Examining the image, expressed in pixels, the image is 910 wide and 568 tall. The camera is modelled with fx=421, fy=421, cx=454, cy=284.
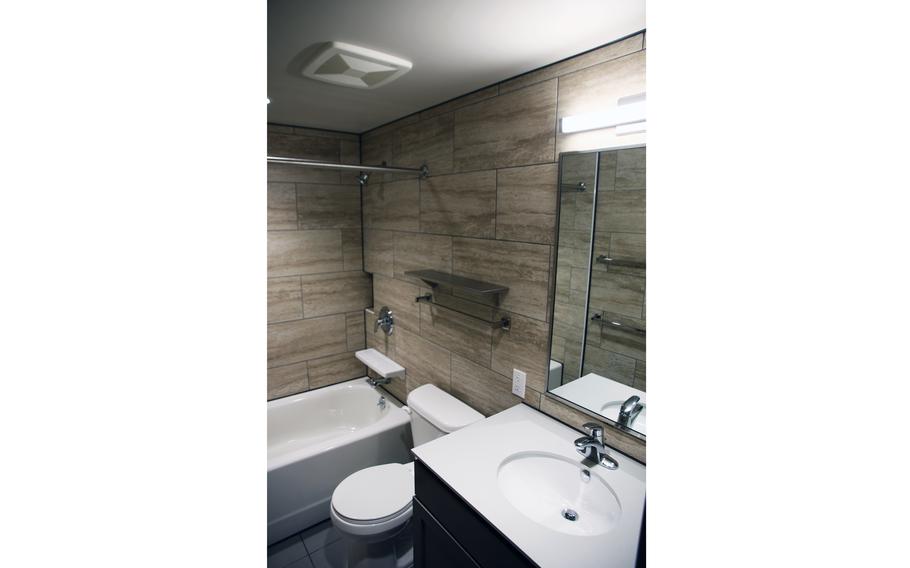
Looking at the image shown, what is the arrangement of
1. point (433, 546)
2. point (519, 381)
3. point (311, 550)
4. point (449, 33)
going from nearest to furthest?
point (449, 33), point (433, 546), point (519, 381), point (311, 550)

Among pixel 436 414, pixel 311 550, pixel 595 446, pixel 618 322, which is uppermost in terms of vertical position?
pixel 618 322

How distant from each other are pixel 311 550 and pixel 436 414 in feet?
3.37

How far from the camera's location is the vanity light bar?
4.30 feet

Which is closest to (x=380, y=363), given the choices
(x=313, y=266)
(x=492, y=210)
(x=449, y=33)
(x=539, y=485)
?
(x=313, y=266)

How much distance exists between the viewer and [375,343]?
123 inches

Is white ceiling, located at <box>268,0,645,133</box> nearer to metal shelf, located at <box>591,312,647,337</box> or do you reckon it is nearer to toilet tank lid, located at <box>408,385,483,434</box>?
metal shelf, located at <box>591,312,647,337</box>

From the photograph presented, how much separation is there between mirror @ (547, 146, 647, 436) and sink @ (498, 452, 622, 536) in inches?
9.3

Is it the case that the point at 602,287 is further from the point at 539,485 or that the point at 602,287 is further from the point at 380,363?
the point at 380,363

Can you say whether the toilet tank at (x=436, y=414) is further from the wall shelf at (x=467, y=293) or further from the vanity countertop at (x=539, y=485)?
the wall shelf at (x=467, y=293)

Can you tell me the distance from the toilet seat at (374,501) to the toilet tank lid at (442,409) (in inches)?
12.6

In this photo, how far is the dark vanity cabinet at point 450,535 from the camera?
119 centimetres

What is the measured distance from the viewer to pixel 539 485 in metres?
1.51
